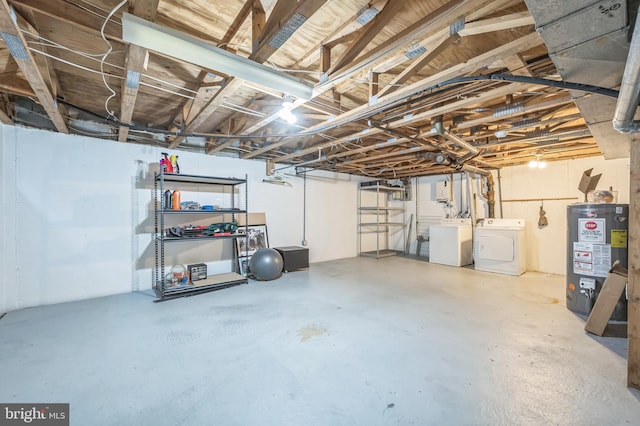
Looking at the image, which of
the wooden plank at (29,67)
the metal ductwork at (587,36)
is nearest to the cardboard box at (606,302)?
the metal ductwork at (587,36)

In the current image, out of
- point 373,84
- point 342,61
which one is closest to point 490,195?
point 373,84

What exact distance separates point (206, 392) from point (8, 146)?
150 inches

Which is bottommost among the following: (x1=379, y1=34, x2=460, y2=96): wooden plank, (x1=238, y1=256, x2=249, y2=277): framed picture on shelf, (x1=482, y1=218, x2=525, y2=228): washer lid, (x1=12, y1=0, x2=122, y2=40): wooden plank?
(x1=238, y1=256, x2=249, y2=277): framed picture on shelf

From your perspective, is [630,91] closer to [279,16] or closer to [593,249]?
[279,16]

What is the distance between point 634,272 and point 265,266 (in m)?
3.98

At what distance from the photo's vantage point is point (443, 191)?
656 cm

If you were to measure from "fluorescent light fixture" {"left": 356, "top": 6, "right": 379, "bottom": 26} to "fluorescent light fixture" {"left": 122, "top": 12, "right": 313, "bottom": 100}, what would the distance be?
0.55m

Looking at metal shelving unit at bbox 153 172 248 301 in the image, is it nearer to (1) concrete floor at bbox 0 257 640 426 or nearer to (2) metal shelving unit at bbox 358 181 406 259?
(1) concrete floor at bbox 0 257 640 426

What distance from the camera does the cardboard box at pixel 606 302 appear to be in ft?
8.20

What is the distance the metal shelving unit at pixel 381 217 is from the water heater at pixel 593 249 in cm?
395

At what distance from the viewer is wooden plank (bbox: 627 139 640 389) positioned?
1.75 metres

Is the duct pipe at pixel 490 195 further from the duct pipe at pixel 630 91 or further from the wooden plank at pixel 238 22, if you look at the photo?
the wooden plank at pixel 238 22

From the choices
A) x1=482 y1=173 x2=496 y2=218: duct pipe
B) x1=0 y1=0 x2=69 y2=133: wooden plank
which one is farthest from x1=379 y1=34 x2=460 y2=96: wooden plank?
x1=482 y1=173 x2=496 y2=218: duct pipe

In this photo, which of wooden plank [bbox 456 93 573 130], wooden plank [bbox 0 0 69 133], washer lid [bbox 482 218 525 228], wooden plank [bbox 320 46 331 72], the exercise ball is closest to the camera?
wooden plank [bbox 0 0 69 133]
